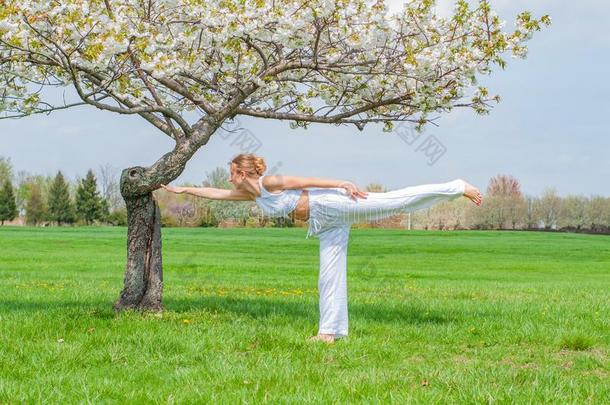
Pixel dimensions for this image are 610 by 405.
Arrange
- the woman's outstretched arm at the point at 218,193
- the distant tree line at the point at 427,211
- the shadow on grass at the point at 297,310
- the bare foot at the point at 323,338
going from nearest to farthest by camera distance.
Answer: the bare foot at the point at 323,338, the woman's outstretched arm at the point at 218,193, the shadow on grass at the point at 297,310, the distant tree line at the point at 427,211

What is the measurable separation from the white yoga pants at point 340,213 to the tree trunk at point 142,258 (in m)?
2.99

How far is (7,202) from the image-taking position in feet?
266

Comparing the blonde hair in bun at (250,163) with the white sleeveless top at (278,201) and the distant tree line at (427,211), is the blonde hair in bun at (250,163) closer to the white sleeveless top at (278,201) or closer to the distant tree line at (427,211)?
the white sleeveless top at (278,201)

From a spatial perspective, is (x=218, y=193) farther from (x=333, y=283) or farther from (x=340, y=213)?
(x=333, y=283)

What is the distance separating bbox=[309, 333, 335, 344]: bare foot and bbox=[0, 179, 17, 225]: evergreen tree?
260 feet

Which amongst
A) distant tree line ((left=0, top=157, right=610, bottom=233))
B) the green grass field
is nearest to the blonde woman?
the green grass field

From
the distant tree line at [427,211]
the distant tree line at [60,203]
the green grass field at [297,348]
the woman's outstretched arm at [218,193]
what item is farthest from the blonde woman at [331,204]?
the distant tree line at [60,203]

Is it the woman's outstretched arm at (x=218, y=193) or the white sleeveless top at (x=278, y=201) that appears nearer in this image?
the white sleeveless top at (x=278, y=201)

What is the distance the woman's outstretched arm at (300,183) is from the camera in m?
8.52

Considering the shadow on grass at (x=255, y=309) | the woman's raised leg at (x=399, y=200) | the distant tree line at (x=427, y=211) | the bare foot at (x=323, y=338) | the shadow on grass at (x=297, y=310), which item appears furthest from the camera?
the distant tree line at (x=427, y=211)

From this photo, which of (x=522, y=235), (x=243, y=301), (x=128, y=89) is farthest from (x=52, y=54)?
(x=522, y=235)

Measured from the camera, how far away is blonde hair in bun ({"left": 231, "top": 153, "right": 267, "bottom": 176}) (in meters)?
8.81

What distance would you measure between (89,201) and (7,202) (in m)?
8.98

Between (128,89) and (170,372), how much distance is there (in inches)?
200
